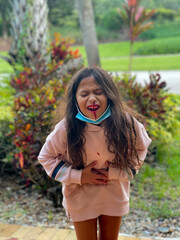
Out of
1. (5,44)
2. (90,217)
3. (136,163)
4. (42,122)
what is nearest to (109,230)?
(90,217)

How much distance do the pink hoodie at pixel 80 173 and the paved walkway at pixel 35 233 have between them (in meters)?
0.96

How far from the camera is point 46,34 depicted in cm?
652

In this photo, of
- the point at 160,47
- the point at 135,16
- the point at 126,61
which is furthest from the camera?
the point at 160,47

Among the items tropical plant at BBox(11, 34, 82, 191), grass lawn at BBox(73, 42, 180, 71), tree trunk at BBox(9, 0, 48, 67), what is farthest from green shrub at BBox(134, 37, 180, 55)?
tropical plant at BBox(11, 34, 82, 191)

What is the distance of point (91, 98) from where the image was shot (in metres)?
1.95

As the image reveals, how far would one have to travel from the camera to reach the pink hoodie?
79.6 inches

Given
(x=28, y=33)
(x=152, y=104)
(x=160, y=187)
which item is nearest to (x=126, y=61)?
(x=28, y=33)

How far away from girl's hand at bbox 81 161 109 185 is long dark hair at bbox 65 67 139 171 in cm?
6

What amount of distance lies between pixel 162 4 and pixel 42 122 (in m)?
29.3

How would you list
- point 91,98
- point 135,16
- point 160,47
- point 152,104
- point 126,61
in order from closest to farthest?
point 91,98, point 152,104, point 135,16, point 126,61, point 160,47

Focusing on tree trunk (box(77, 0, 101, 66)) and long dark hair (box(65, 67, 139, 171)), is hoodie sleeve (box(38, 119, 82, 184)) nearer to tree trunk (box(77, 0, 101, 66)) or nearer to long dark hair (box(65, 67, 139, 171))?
long dark hair (box(65, 67, 139, 171))

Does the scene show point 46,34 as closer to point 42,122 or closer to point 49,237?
point 42,122

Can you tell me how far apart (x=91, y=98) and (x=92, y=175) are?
0.41 meters

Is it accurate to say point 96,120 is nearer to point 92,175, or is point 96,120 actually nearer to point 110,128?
point 110,128
